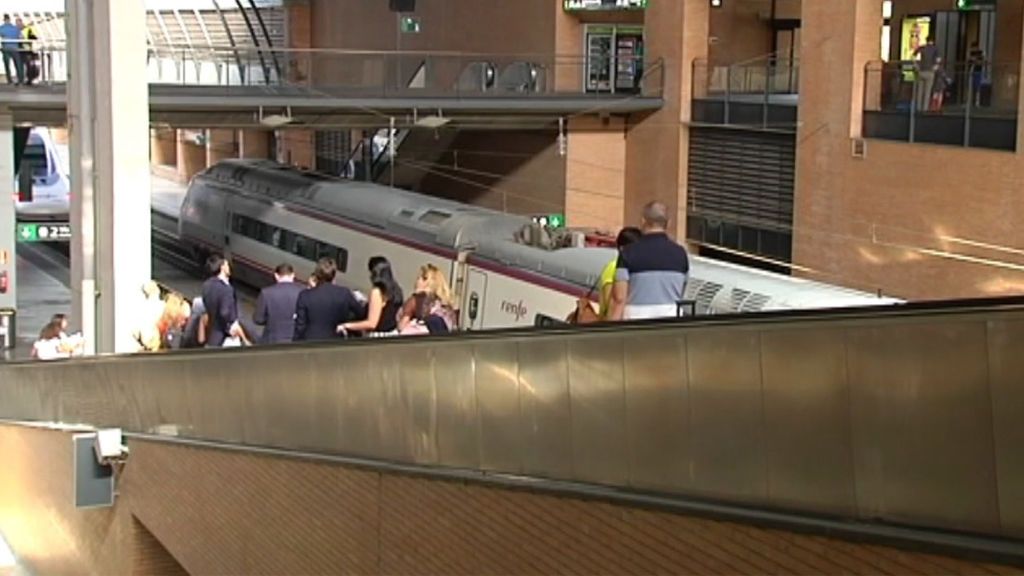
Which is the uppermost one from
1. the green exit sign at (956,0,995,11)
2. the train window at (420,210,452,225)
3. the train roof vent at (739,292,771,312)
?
the green exit sign at (956,0,995,11)

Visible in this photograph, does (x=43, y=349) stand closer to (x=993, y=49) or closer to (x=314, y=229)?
(x=314, y=229)

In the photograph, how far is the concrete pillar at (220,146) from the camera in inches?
2146

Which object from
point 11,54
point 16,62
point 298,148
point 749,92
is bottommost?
point 298,148

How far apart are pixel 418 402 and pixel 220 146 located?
165 ft

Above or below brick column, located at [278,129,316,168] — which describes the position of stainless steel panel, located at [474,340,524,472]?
above

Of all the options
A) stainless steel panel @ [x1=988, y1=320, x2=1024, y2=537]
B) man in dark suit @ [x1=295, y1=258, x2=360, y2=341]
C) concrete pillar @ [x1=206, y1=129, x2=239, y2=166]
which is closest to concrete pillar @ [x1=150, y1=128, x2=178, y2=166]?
concrete pillar @ [x1=206, y1=129, x2=239, y2=166]

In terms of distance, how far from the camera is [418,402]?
24.1ft

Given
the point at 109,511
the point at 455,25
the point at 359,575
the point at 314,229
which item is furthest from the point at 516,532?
the point at 455,25

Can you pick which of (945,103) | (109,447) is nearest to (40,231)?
(945,103)

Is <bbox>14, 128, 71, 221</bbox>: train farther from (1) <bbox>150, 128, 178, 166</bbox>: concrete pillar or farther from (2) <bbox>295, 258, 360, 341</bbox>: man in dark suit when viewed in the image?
(2) <bbox>295, 258, 360, 341</bbox>: man in dark suit

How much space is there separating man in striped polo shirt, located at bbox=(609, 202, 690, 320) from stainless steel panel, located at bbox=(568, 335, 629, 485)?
2532mm

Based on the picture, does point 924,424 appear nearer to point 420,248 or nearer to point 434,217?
point 420,248

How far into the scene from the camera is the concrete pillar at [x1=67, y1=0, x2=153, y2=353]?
534 inches

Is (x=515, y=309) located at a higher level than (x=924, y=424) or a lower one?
lower
